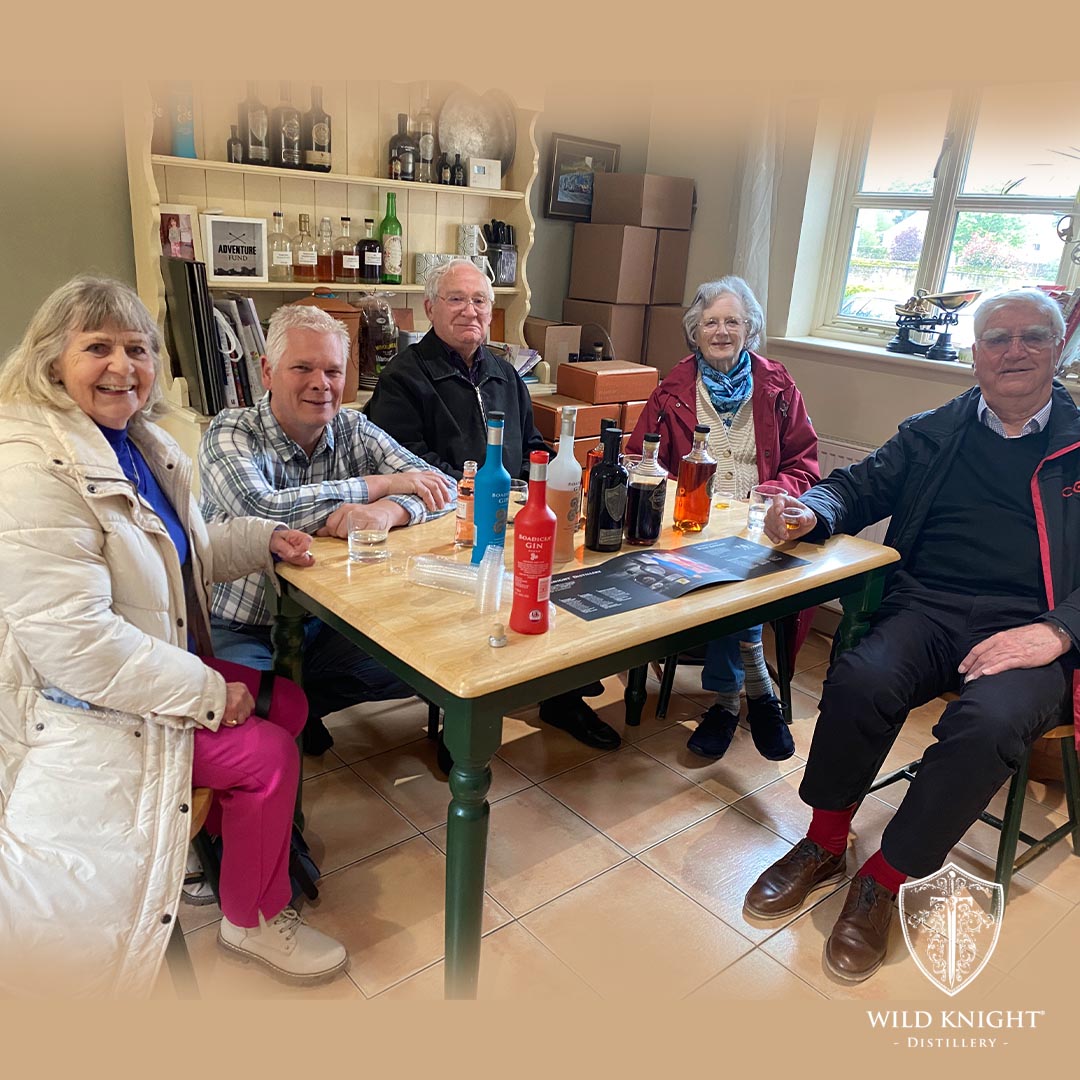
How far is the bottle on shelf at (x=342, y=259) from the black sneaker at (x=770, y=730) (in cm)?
205

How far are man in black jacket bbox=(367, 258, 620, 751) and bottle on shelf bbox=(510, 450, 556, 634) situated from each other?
108cm

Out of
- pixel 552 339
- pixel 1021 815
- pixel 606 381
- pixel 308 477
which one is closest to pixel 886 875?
pixel 1021 815

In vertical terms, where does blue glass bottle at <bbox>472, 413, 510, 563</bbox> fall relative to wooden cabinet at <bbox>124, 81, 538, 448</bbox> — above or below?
below

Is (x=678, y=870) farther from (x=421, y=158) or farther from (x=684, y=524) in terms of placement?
(x=421, y=158)

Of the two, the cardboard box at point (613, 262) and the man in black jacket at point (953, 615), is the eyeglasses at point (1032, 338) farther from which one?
the cardboard box at point (613, 262)

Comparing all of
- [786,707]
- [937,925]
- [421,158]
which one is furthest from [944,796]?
[421,158]

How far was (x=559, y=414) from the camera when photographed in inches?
133

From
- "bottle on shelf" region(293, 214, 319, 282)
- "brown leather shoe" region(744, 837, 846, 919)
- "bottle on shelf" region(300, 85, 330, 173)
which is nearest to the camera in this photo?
"brown leather shoe" region(744, 837, 846, 919)

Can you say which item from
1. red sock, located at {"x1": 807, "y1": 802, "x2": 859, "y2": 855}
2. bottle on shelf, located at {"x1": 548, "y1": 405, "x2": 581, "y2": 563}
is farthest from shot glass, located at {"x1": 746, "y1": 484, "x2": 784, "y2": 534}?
red sock, located at {"x1": 807, "y1": 802, "x2": 859, "y2": 855}

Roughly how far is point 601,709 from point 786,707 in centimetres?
58

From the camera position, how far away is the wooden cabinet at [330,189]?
2773 millimetres

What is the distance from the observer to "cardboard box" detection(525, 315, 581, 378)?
3.72 meters

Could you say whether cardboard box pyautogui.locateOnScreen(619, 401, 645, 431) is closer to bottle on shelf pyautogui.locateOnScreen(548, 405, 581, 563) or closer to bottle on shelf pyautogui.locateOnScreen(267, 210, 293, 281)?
bottle on shelf pyautogui.locateOnScreen(267, 210, 293, 281)

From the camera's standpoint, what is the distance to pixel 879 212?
348 cm
